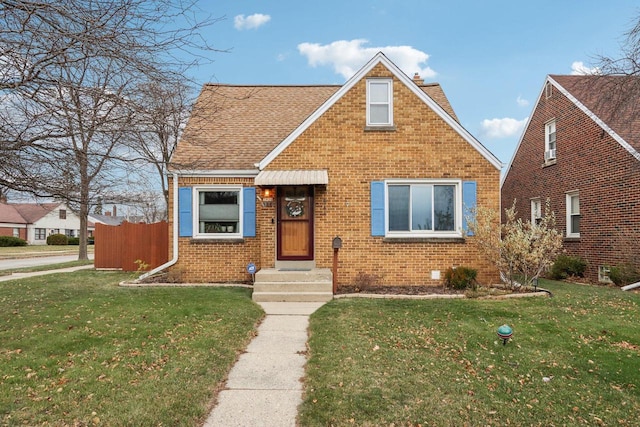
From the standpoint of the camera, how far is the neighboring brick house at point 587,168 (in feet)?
38.1

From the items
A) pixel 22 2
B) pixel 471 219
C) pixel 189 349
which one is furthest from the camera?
pixel 471 219

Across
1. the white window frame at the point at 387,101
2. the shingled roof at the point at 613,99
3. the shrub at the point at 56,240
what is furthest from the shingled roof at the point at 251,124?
the shrub at the point at 56,240

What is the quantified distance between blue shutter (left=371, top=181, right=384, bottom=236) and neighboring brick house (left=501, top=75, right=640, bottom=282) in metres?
5.75

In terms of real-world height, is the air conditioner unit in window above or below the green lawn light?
above

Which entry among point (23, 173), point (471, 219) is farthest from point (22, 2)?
point (471, 219)

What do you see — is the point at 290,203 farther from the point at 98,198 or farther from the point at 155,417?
the point at 155,417

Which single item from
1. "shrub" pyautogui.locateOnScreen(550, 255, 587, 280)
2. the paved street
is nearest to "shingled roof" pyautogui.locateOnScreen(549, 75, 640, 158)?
"shrub" pyautogui.locateOnScreen(550, 255, 587, 280)

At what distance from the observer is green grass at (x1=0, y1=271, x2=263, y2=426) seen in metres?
3.69

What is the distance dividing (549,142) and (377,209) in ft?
32.7

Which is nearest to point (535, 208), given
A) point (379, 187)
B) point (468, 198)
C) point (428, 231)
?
point (468, 198)

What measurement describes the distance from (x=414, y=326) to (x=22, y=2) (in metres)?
6.42

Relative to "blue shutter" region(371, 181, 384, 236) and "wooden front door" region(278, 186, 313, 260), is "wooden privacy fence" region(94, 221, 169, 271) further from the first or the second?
"blue shutter" region(371, 181, 384, 236)

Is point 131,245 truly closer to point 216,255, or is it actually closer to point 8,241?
point 216,255

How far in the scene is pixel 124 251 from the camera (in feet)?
48.0
